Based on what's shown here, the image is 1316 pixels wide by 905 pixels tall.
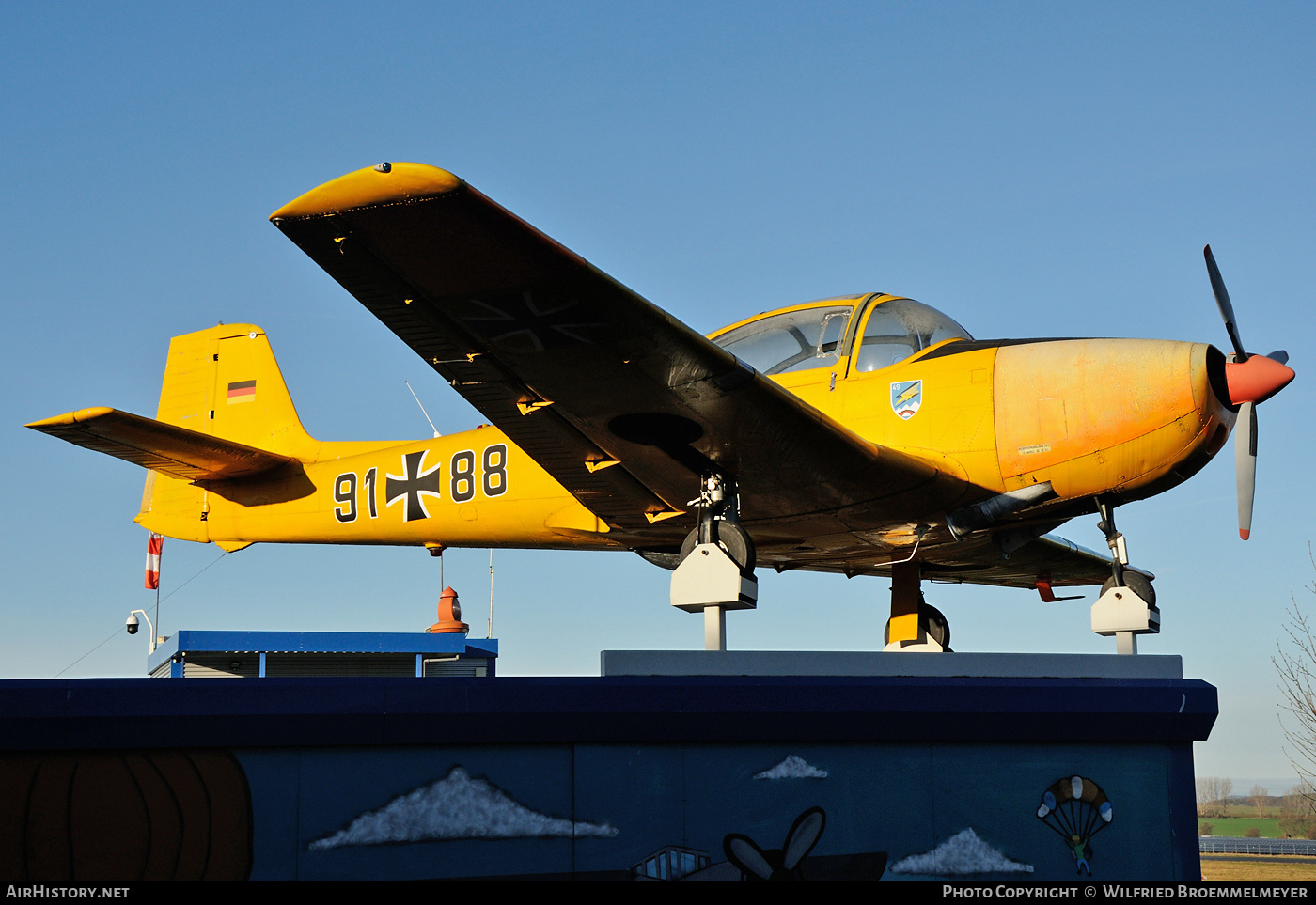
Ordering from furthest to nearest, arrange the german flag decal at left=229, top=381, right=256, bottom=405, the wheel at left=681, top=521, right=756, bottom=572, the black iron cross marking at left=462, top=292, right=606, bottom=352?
the german flag decal at left=229, top=381, right=256, bottom=405, the wheel at left=681, top=521, right=756, bottom=572, the black iron cross marking at left=462, top=292, right=606, bottom=352

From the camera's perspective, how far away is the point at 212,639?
54.3ft

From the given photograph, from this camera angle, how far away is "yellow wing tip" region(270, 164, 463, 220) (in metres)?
6.04

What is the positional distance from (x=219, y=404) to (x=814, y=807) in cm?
1080

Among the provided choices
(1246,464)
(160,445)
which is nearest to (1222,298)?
(1246,464)

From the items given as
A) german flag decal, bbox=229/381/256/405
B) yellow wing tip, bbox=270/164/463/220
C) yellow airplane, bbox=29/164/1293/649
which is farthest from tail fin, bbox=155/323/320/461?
yellow wing tip, bbox=270/164/463/220

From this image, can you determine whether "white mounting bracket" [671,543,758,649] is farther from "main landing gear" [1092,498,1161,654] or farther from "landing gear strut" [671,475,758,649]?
"main landing gear" [1092,498,1161,654]

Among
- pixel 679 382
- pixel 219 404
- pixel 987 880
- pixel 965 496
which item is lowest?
pixel 987 880

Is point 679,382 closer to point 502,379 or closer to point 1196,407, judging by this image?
point 502,379

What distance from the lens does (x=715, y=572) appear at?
884cm

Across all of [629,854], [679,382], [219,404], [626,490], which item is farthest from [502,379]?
[219,404]

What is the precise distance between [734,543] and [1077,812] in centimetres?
327

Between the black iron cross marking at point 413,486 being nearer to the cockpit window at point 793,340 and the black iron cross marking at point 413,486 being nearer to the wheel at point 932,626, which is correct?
the cockpit window at point 793,340

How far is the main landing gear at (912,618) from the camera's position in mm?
12406

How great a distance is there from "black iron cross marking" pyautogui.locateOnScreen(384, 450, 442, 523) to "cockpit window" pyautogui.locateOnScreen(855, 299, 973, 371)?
485 centimetres
